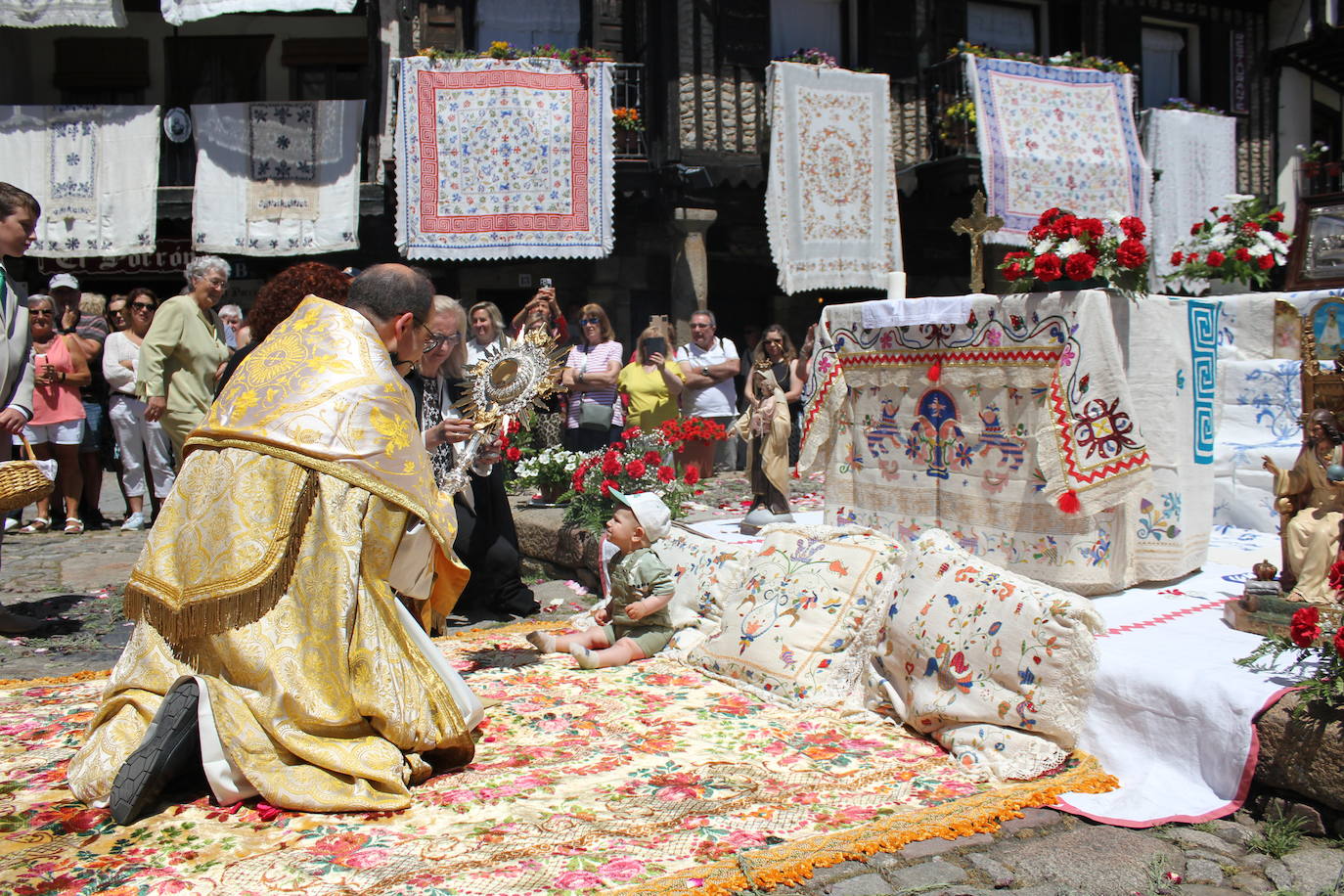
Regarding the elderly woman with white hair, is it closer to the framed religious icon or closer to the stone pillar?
the framed religious icon

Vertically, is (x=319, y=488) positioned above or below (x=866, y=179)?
below

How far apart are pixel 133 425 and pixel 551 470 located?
11.5 ft

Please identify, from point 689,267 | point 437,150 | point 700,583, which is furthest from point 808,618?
point 689,267

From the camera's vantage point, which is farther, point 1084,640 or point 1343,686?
point 1084,640

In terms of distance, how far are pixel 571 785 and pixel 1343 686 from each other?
2.29 metres

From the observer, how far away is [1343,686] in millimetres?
3131

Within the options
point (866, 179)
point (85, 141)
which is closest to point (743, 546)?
point (866, 179)

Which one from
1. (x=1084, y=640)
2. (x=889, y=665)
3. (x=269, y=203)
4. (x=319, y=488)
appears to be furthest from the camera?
(x=269, y=203)

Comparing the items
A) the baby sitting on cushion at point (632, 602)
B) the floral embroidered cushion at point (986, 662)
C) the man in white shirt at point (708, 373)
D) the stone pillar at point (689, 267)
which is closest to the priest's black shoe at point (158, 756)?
the baby sitting on cushion at point (632, 602)

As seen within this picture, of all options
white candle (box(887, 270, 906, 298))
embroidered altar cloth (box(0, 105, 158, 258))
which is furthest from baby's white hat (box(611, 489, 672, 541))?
Result: embroidered altar cloth (box(0, 105, 158, 258))

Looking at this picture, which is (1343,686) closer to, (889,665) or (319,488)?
(889,665)

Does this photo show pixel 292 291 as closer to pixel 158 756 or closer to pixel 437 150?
pixel 158 756

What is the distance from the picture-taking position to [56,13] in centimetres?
1227

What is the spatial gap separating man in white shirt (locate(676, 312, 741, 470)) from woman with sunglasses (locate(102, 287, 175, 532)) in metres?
4.13
